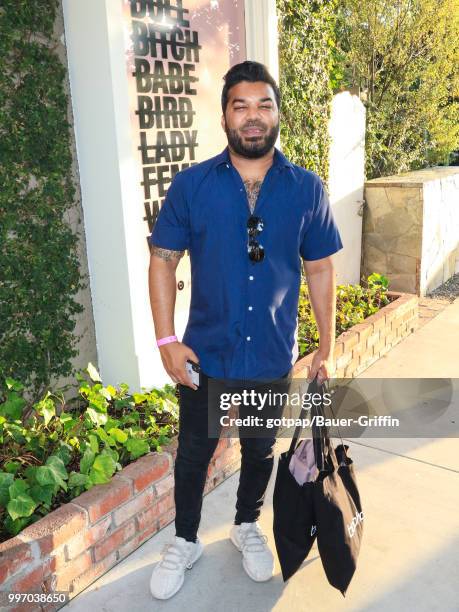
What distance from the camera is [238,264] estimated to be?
7.43 feet

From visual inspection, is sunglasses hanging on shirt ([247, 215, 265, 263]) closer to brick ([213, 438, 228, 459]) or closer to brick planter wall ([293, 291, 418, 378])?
brick ([213, 438, 228, 459])

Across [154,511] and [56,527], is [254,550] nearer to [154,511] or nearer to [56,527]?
[154,511]

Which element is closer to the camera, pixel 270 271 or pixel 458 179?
pixel 270 271

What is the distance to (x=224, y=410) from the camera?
8.13 feet

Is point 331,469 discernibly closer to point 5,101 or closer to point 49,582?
point 49,582

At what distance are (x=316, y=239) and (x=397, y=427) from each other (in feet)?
6.61

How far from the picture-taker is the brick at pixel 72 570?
94.3 inches

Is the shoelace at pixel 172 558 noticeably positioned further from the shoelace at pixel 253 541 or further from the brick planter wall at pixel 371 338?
the brick planter wall at pixel 371 338

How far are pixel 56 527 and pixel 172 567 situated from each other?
0.54 meters

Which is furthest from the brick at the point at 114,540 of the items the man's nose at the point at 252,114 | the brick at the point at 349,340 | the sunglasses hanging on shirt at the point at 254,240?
the brick at the point at 349,340

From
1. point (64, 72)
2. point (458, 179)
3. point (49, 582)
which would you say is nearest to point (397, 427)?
point (49, 582)

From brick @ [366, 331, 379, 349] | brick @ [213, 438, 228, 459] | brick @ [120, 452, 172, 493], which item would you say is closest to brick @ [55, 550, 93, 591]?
brick @ [120, 452, 172, 493]

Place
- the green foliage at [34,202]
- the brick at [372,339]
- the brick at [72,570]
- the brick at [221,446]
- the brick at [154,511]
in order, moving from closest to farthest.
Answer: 1. the brick at [72,570]
2. the brick at [154,511]
3. the green foliage at [34,202]
4. the brick at [221,446]
5. the brick at [372,339]

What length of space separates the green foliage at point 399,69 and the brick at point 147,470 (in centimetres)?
565
